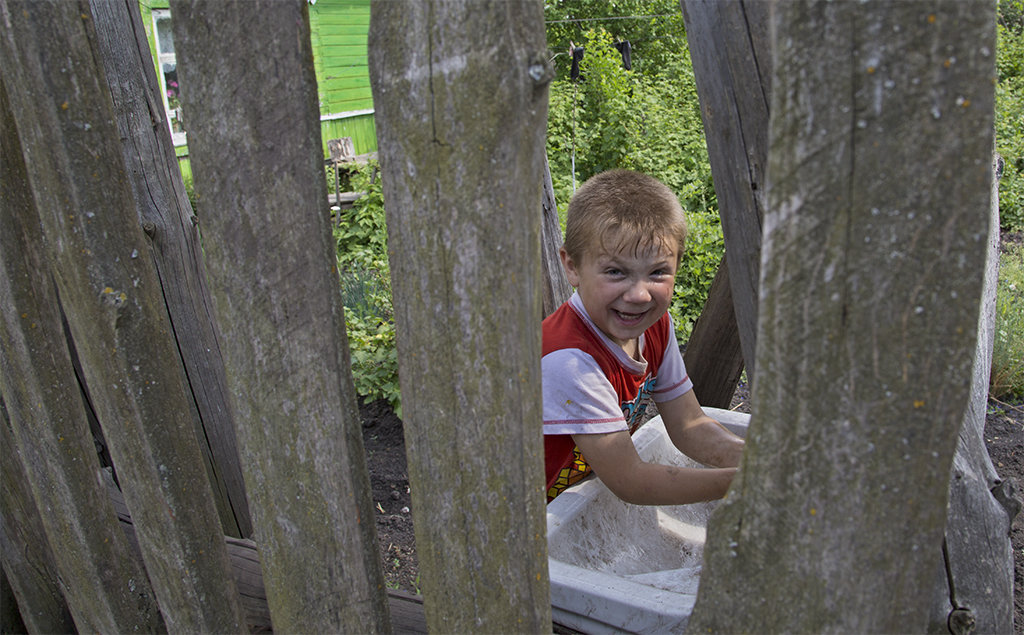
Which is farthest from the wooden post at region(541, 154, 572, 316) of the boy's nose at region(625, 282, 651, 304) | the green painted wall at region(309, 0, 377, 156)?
the green painted wall at region(309, 0, 377, 156)

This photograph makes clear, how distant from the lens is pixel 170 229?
2.27 meters

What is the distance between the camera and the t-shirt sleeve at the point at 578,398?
6.48 ft

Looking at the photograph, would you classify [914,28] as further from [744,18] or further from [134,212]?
[134,212]

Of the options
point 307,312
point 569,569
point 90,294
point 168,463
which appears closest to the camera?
point 307,312

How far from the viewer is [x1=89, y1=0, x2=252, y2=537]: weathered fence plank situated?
2.14m

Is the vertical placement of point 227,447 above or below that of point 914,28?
below

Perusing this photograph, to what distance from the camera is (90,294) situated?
1.34m

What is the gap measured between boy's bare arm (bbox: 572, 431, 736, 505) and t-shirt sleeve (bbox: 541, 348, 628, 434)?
3cm

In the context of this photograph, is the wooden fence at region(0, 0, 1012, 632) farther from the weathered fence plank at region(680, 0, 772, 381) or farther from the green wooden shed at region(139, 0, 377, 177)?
the green wooden shed at region(139, 0, 377, 177)

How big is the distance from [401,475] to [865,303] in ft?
10.3

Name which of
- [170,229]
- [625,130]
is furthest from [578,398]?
[625,130]

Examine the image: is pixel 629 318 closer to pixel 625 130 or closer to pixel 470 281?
pixel 470 281

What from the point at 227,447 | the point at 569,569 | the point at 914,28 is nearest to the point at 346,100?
the point at 227,447

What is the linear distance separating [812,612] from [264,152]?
3.05ft
